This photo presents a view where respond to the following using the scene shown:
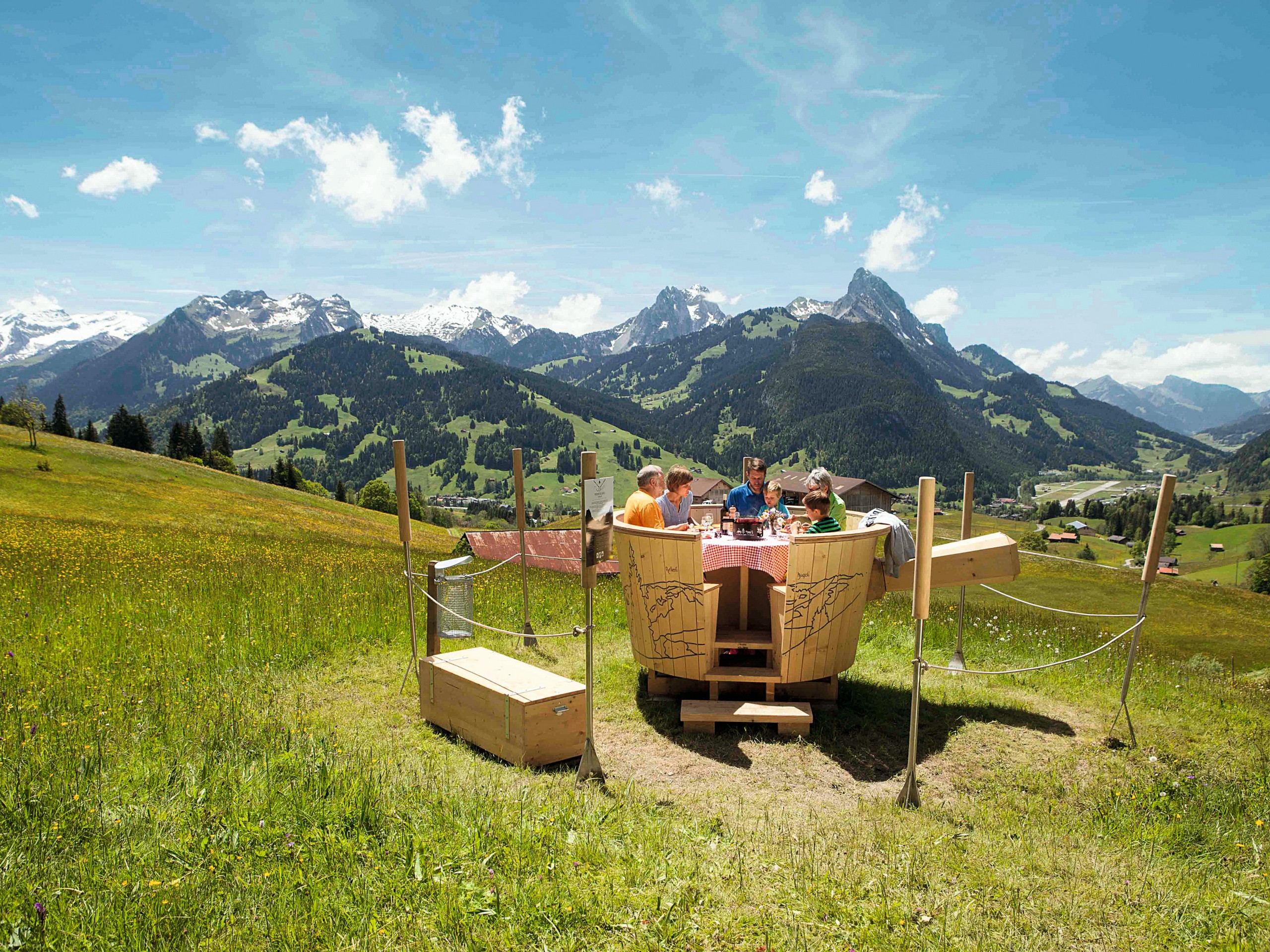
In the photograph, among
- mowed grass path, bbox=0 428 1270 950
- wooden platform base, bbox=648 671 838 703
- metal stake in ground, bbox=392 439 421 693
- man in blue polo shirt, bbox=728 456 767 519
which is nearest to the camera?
mowed grass path, bbox=0 428 1270 950

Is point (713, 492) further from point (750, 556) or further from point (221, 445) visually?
point (221, 445)

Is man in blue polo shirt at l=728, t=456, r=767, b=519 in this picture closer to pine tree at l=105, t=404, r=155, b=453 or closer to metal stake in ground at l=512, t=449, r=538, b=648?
metal stake in ground at l=512, t=449, r=538, b=648

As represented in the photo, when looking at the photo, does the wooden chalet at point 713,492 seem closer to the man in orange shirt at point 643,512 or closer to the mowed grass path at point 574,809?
the man in orange shirt at point 643,512

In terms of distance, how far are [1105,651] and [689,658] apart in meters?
8.57

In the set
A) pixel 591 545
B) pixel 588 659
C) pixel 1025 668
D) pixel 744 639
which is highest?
pixel 591 545

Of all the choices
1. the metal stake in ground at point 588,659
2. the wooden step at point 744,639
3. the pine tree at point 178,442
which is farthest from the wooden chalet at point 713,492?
the pine tree at point 178,442

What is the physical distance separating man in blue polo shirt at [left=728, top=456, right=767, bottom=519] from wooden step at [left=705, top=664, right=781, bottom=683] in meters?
2.62

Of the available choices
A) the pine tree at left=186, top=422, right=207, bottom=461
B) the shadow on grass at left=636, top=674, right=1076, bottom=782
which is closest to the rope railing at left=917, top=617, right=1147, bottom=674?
the shadow on grass at left=636, top=674, right=1076, bottom=782

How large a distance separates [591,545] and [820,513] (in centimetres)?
313

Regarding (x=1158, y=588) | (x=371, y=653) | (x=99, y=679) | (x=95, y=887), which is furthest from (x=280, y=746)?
(x=1158, y=588)

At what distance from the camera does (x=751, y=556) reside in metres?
8.02

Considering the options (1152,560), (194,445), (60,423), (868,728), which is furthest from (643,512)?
(60,423)

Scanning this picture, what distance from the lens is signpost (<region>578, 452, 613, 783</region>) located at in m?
6.26

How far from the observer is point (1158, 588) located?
5584 centimetres
